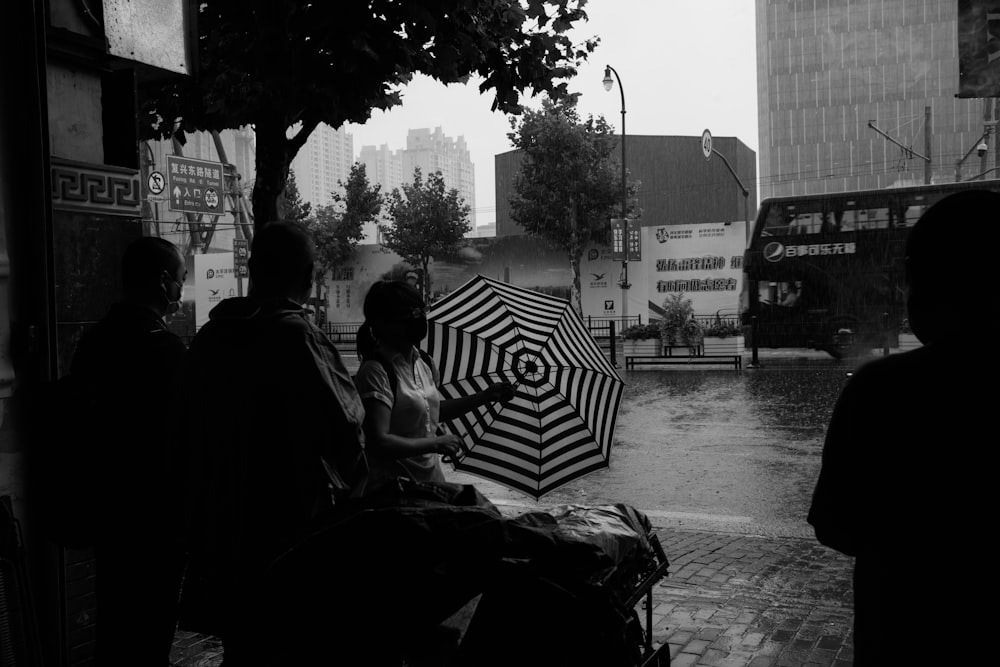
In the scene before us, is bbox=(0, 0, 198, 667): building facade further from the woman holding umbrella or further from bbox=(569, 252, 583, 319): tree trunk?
bbox=(569, 252, 583, 319): tree trunk

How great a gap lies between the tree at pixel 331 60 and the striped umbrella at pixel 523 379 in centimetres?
297

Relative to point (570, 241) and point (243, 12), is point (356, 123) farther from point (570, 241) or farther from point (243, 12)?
point (570, 241)

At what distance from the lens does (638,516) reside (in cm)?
265

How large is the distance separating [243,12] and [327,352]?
4967mm

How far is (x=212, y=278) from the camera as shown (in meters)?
45.5

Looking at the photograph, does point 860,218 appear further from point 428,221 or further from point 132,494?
point 428,221

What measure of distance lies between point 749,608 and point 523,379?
6.90 ft

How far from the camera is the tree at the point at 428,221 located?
4234cm

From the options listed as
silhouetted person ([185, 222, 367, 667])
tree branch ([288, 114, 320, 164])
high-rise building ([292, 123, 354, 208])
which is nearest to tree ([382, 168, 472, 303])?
tree branch ([288, 114, 320, 164])

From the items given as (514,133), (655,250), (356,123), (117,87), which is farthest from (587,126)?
(117,87)

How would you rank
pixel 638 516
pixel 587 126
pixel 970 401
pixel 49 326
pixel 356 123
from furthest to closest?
pixel 587 126 < pixel 356 123 < pixel 49 326 < pixel 638 516 < pixel 970 401

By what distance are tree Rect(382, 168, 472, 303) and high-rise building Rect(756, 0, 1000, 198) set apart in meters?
53.0

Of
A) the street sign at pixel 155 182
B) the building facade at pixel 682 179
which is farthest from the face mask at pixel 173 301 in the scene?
the building facade at pixel 682 179

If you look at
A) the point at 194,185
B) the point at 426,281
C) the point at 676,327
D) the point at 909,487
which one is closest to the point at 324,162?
the point at 426,281
